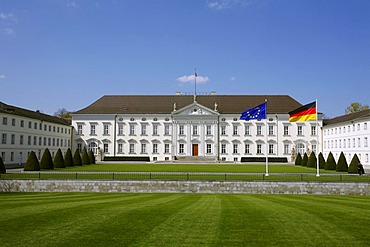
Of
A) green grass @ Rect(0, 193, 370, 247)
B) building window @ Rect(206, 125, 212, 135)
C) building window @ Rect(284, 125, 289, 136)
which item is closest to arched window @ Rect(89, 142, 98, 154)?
building window @ Rect(206, 125, 212, 135)

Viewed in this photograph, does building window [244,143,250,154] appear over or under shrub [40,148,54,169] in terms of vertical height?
over

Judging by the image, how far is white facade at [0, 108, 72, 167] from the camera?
3831 centimetres

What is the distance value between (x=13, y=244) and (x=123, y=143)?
4944 cm

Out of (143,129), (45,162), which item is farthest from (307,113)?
(143,129)

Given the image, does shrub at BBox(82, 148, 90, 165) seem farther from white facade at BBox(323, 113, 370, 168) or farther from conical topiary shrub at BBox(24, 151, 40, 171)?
white facade at BBox(323, 113, 370, 168)

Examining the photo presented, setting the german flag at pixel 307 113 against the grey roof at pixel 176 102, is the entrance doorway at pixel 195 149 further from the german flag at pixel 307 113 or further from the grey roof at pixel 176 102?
the german flag at pixel 307 113

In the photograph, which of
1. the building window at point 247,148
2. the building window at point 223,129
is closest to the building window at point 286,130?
the building window at point 247,148

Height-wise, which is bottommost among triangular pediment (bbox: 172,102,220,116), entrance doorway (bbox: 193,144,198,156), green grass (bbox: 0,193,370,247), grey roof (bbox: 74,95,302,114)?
green grass (bbox: 0,193,370,247)

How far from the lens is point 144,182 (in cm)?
2238

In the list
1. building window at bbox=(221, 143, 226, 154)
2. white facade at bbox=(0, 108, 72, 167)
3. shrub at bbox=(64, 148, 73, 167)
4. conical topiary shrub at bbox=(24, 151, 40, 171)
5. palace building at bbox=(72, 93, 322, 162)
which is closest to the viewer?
conical topiary shrub at bbox=(24, 151, 40, 171)

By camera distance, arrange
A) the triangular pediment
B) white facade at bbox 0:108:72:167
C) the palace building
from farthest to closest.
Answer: the triangular pediment → the palace building → white facade at bbox 0:108:72:167

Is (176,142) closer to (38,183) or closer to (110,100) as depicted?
(110,100)

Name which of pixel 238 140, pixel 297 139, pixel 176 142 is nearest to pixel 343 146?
pixel 297 139

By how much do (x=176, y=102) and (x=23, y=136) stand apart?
2710cm
